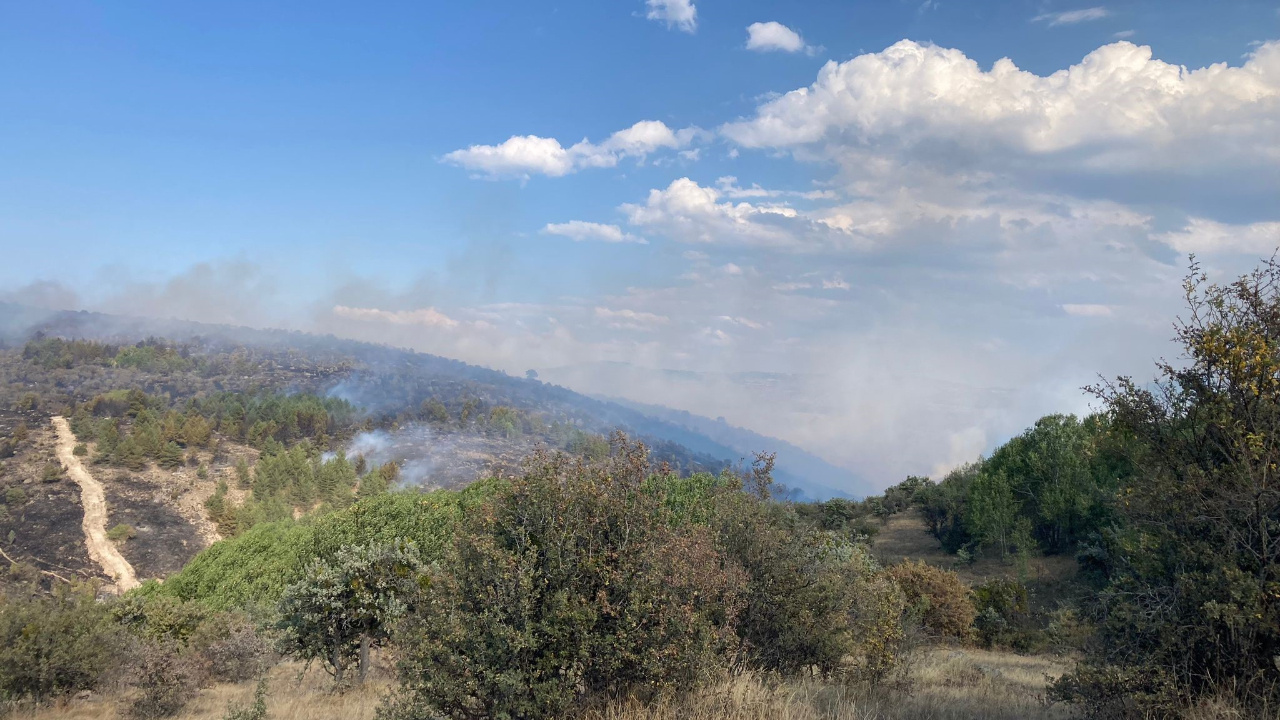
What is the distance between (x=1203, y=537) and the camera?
7.45 meters

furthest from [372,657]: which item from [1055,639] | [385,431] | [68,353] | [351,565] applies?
[68,353]

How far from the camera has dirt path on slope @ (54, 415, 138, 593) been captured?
49.0 metres

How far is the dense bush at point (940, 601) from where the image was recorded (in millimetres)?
26656

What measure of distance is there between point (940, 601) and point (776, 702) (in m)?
22.5

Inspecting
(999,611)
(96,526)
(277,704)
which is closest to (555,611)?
(277,704)

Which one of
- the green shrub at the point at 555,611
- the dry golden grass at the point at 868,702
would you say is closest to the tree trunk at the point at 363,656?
the green shrub at the point at 555,611

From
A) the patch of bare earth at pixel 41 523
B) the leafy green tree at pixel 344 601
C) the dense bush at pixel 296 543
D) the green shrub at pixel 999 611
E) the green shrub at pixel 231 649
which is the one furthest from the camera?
the patch of bare earth at pixel 41 523

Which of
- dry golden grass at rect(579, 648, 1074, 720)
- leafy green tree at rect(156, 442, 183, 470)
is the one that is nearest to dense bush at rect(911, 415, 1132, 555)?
dry golden grass at rect(579, 648, 1074, 720)

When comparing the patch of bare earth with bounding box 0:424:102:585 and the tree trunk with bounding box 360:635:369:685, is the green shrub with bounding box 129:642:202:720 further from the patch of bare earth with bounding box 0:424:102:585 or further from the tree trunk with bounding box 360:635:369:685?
the patch of bare earth with bounding box 0:424:102:585

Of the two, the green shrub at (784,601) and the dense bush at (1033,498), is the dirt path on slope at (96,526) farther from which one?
the dense bush at (1033,498)

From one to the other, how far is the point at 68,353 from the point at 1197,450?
583 feet

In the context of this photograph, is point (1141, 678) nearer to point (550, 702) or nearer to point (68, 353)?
point (550, 702)

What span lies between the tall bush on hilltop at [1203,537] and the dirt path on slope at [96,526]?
4902 cm

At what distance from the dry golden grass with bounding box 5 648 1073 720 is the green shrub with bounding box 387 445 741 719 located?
0.34 m
